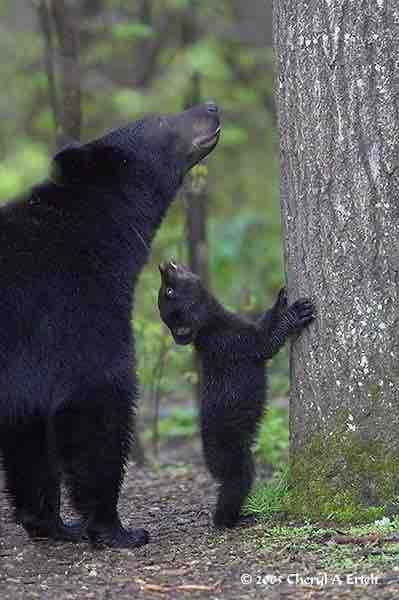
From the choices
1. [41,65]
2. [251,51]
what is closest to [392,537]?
[41,65]

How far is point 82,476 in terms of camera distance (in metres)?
5.47

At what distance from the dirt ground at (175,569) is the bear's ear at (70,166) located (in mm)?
1968

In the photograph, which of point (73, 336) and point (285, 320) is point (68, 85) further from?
point (285, 320)

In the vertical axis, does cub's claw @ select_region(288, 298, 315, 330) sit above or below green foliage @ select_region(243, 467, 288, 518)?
above

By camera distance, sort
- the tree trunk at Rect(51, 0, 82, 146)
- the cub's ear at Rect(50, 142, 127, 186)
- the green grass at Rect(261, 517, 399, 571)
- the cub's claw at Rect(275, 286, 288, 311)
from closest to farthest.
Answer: the green grass at Rect(261, 517, 399, 571) < the cub's claw at Rect(275, 286, 288, 311) < the cub's ear at Rect(50, 142, 127, 186) < the tree trunk at Rect(51, 0, 82, 146)

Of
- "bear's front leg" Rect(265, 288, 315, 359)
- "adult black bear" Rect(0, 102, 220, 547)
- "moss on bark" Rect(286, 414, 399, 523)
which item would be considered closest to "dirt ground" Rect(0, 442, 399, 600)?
"adult black bear" Rect(0, 102, 220, 547)

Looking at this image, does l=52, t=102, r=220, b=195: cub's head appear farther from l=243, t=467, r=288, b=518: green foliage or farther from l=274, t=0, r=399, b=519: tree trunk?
l=243, t=467, r=288, b=518: green foliage

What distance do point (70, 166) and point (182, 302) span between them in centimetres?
95

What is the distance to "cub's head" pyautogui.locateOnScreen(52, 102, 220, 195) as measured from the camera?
230 inches

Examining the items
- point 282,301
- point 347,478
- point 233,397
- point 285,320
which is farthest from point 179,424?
point 347,478

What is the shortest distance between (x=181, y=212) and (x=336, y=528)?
551 cm

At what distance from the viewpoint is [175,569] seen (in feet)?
16.3

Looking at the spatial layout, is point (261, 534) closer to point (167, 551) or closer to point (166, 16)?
point (167, 551)

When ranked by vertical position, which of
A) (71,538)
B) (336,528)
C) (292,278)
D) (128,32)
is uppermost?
(128,32)
